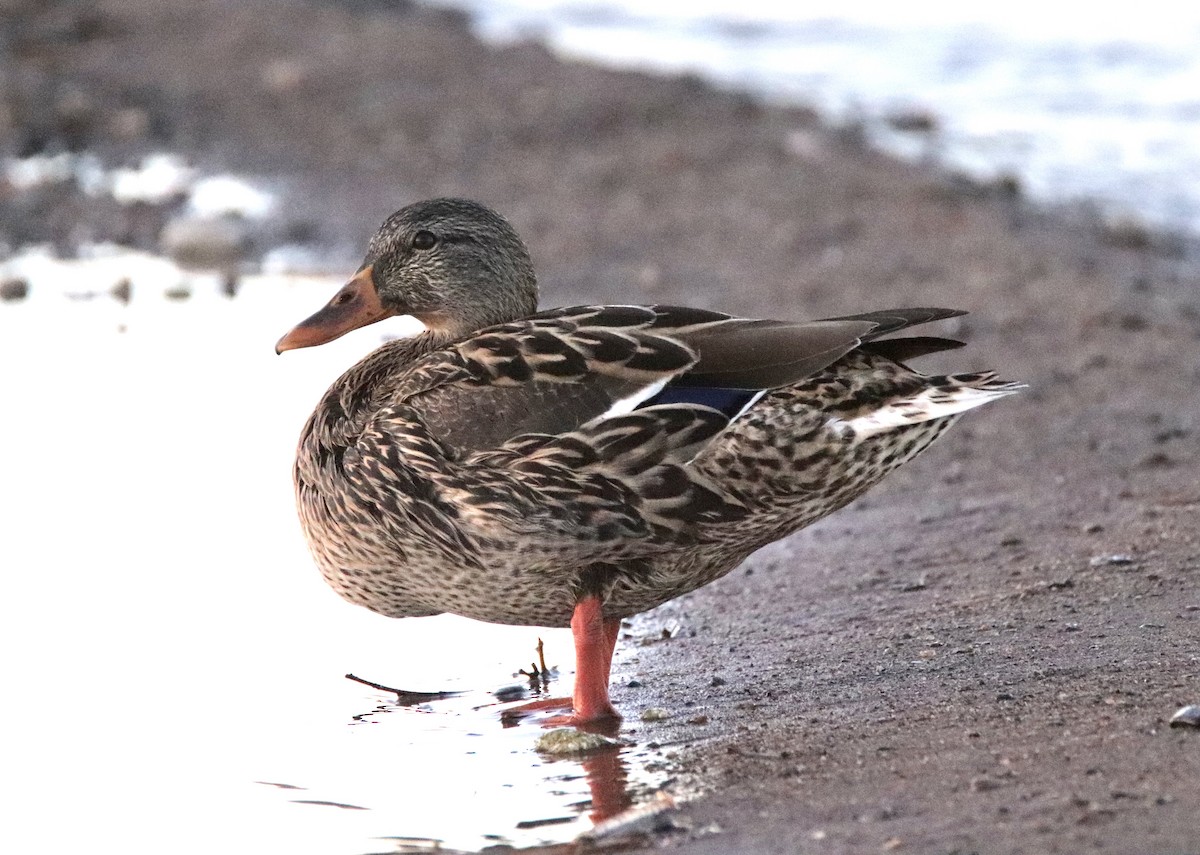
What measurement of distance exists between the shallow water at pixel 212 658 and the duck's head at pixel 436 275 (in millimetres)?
962

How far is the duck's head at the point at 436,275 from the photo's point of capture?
5.61 meters

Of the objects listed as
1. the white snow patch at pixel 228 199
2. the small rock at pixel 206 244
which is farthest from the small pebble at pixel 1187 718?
the white snow patch at pixel 228 199

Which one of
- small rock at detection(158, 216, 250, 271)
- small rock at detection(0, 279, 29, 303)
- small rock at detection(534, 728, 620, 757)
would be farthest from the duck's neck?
small rock at detection(158, 216, 250, 271)

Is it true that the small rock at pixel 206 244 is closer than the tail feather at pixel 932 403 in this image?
No

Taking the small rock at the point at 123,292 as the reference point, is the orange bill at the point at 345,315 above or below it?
below

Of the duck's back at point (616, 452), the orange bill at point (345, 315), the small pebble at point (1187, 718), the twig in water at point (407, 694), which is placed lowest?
the small pebble at point (1187, 718)

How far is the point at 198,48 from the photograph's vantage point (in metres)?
15.1

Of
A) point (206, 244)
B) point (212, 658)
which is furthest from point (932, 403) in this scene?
point (206, 244)

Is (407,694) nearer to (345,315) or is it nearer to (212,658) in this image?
(212,658)

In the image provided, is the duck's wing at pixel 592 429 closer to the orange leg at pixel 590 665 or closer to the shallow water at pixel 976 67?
the orange leg at pixel 590 665

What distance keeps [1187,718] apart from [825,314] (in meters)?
4.96

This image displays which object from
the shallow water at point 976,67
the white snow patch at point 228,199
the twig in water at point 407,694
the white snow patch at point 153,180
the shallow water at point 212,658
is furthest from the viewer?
the shallow water at point 976,67

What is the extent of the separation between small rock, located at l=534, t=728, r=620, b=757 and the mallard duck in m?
0.17

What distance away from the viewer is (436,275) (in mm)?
5605
